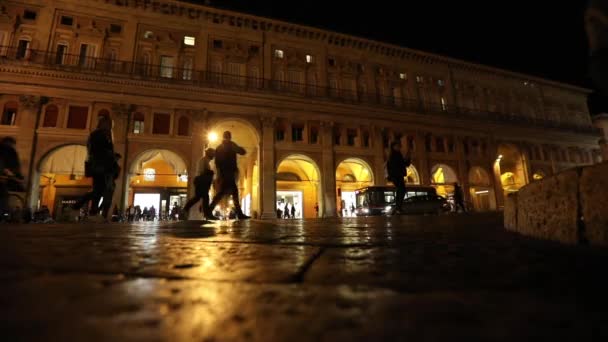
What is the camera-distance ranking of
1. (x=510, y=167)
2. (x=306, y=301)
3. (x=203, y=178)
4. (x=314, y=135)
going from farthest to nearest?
(x=510, y=167)
(x=314, y=135)
(x=203, y=178)
(x=306, y=301)

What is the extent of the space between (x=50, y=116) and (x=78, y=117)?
1.32 meters

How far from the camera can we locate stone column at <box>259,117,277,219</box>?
17.4m

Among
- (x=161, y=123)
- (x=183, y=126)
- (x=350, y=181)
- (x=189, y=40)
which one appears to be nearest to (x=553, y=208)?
(x=183, y=126)

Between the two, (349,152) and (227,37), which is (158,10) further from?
(349,152)

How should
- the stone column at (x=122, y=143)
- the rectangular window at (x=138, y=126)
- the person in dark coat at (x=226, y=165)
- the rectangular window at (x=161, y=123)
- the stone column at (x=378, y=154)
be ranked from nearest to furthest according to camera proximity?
the person in dark coat at (x=226, y=165)
the stone column at (x=122, y=143)
the rectangular window at (x=161, y=123)
the rectangular window at (x=138, y=126)
the stone column at (x=378, y=154)

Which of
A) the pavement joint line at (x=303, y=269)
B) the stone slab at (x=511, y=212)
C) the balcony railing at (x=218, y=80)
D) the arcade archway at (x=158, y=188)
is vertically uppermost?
the balcony railing at (x=218, y=80)

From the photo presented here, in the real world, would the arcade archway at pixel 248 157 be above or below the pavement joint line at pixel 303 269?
above

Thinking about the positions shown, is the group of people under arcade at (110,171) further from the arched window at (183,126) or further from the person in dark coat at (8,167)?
the arched window at (183,126)

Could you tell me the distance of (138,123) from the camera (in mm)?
17031

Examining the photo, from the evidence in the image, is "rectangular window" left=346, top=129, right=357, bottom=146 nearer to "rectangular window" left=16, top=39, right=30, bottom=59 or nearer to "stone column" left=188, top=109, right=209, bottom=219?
"stone column" left=188, top=109, right=209, bottom=219

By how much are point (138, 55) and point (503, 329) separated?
22.0 meters

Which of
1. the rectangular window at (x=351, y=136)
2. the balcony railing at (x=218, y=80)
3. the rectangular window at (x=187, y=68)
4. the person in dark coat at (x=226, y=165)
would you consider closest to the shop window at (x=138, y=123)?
the balcony railing at (x=218, y=80)

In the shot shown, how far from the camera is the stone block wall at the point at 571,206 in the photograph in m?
1.21

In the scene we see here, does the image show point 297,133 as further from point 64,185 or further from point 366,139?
point 64,185
